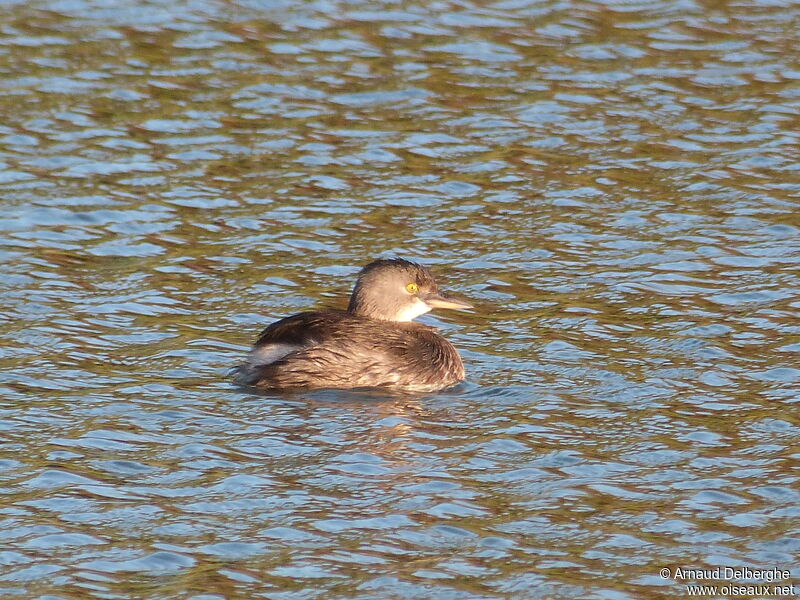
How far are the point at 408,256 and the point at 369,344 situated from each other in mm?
2320

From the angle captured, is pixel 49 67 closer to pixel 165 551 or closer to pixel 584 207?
pixel 584 207

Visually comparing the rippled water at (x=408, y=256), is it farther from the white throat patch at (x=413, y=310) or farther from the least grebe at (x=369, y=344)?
the white throat patch at (x=413, y=310)

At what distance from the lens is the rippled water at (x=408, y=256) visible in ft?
25.6

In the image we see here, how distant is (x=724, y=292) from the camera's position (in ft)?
38.4

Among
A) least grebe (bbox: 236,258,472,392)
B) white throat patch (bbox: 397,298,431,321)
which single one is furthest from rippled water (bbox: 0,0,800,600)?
white throat patch (bbox: 397,298,431,321)

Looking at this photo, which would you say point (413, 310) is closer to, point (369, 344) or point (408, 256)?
point (369, 344)

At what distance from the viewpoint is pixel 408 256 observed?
41.5ft

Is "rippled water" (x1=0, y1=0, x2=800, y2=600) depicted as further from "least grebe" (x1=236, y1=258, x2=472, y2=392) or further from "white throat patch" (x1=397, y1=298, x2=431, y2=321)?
"white throat patch" (x1=397, y1=298, x2=431, y2=321)

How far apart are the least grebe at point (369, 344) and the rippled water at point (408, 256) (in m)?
0.18

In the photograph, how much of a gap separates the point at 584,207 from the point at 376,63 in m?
3.91

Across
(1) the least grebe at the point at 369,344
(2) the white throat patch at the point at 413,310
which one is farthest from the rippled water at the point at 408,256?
(2) the white throat patch at the point at 413,310

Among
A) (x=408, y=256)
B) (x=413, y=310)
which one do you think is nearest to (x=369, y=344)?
(x=413, y=310)

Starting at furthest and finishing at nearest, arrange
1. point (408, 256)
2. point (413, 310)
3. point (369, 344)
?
point (408, 256), point (413, 310), point (369, 344)

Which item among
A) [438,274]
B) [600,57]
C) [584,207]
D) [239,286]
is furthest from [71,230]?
[600,57]
